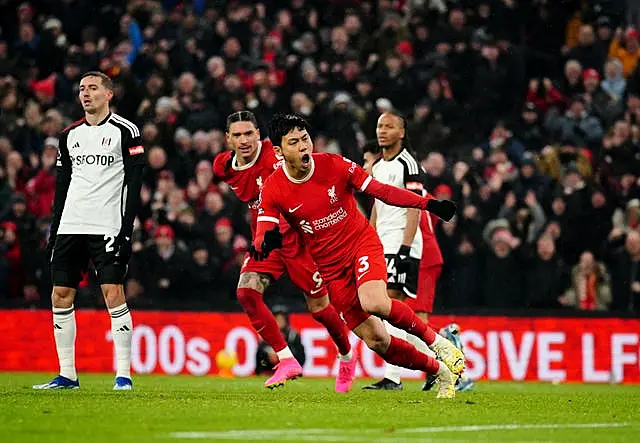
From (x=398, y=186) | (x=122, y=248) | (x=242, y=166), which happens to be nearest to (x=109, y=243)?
(x=122, y=248)

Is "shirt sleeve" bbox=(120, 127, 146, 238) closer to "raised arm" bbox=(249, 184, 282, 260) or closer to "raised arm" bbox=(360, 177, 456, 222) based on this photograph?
"raised arm" bbox=(249, 184, 282, 260)

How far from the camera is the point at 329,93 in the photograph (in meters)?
22.3

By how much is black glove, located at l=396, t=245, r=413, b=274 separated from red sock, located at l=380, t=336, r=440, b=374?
179cm

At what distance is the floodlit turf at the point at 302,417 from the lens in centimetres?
812

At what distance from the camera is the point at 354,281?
1098cm

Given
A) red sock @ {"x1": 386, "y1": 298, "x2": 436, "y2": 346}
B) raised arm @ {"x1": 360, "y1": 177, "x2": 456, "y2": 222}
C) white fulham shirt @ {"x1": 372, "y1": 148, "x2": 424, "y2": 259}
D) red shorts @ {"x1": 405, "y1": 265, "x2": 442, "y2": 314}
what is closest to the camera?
raised arm @ {"x1": 360, "y1": 177, "x2": 456, "y2": 222}

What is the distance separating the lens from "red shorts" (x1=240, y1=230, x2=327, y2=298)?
12.4m

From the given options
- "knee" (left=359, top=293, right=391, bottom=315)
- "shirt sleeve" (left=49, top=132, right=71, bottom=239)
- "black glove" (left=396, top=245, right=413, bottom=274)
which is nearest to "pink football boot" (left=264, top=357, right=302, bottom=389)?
"black glove" (left=396, top=245, right=413, bottom=274)

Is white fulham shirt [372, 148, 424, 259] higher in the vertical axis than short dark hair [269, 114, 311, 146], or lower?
lower

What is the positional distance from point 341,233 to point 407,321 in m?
0.87

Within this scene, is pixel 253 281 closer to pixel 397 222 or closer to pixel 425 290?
pixel 397 222

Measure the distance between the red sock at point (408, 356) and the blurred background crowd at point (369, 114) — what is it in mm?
7819

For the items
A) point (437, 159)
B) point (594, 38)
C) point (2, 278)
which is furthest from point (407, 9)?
point (2, 278)

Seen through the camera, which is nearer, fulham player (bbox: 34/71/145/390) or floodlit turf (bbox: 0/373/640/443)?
floodlit turf (bbox: 0/373/640/443)
